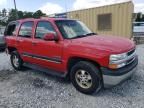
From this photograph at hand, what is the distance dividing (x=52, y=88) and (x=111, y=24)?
26.2 feet

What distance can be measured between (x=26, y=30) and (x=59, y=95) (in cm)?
257

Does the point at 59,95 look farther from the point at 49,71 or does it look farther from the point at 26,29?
the point at 26,29

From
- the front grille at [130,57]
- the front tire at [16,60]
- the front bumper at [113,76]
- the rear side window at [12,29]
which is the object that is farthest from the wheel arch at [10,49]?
the front grille at [130,57]

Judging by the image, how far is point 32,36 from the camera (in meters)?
5.51

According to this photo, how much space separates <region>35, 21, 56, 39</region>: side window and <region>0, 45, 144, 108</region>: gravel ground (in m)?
1.36

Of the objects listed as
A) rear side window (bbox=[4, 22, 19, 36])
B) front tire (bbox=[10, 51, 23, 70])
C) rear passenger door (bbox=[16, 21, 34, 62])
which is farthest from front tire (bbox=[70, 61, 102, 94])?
rear side window (bbox=[4, 22, 19, 36])

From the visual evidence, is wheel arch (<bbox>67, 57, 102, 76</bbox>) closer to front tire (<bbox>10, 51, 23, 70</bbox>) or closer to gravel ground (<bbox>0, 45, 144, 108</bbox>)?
gravel ground (<bbox>0, 45, 144, 108</bbox>)

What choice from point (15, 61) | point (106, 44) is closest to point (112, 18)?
point (15, 61)

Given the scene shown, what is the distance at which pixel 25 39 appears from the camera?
576cm

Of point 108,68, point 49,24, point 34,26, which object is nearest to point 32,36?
point 34,26

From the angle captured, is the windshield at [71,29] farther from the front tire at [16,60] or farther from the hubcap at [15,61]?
the hubcap at [15,61]

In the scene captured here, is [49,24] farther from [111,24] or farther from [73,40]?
[111,24]

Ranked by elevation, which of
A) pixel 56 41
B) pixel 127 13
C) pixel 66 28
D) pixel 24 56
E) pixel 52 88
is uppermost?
pixel 127 13

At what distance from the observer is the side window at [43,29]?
5.00m
